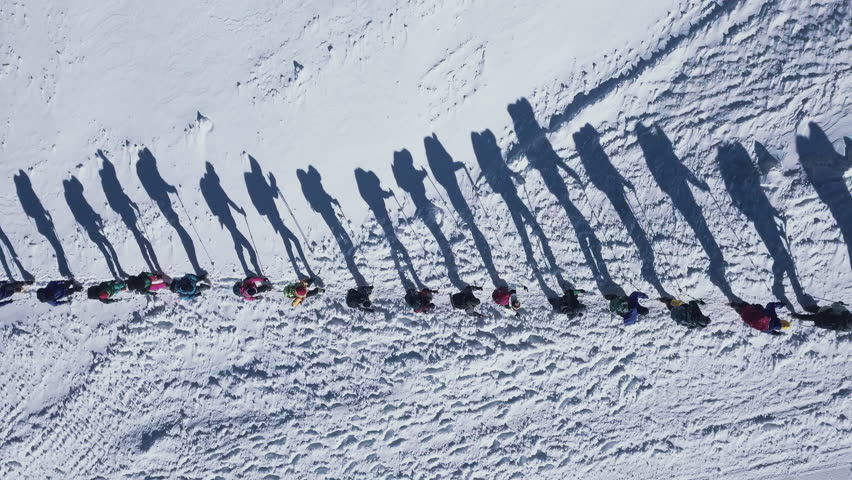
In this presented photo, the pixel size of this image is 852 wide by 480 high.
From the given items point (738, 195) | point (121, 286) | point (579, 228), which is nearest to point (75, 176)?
point (121, 286)

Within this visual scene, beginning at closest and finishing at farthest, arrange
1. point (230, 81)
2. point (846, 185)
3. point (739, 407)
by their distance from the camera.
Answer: point (846, 185), point (739, 407), point (230, 81)

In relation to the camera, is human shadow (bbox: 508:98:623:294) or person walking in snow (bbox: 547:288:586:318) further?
human shadow (bbox: 508:98:623:294)

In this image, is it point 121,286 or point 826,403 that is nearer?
point 826,403

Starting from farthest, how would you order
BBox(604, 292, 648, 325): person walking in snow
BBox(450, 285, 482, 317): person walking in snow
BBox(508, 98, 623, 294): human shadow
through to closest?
BBox(508, 98, 623, 294): human shadow
BBox(450, 285, 482, 317): person walking in snow
BBox(604, 292, 648, 325): person walking in snow

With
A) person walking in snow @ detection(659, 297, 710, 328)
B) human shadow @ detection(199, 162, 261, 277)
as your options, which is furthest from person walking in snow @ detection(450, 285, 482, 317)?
human shadow @ detection(199, 162, 261, 277)

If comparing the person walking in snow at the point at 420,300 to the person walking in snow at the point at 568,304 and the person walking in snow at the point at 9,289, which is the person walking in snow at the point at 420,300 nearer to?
the person walking in snow at the point at 568,304

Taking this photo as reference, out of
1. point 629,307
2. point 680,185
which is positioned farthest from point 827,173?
point 629,307

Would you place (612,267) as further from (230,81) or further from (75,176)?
(75,176)

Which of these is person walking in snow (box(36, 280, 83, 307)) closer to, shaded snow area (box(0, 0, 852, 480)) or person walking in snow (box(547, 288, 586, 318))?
shaded snow area (box(0, 0, 852, 480))
